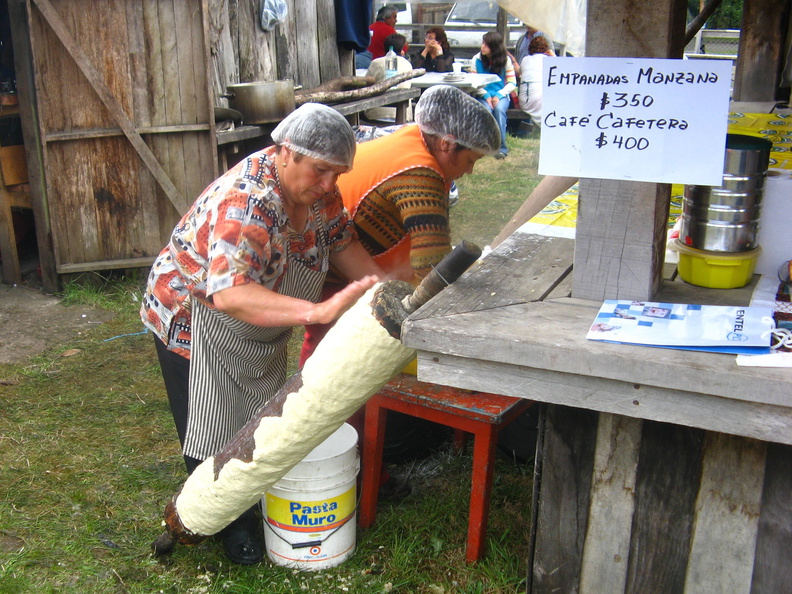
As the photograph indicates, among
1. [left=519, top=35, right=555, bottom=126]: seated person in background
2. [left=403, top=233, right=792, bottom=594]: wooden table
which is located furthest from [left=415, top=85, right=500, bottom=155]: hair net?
[left=519, top=35, right=555, bottom=126]: seated person in background

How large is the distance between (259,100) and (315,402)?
4739mm

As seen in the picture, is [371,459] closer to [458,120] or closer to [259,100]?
[458,120]

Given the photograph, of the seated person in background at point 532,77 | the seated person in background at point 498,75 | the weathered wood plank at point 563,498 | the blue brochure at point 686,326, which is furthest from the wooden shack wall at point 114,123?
the seated person in background at point 532,77

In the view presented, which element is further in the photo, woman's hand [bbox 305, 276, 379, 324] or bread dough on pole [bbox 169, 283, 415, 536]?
woman's hand [bbox 305, 276, 379, 324]

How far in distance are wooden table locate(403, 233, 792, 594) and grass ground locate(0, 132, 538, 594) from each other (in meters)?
Answer: 0.85

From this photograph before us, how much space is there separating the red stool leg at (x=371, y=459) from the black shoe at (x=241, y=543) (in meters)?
0.44

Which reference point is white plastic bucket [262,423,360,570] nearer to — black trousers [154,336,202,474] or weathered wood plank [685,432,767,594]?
black trousers [154,336,202,474]

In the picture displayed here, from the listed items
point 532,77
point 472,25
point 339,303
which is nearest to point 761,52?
point 339,303

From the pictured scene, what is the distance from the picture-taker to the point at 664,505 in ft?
6.14

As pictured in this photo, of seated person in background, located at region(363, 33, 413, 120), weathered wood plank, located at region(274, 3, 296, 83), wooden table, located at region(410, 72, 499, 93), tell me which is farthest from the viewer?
wooden table, located at region(410, 72, 499, 93)

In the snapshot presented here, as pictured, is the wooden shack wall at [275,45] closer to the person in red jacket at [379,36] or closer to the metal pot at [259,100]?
the metal pot at [259,100]

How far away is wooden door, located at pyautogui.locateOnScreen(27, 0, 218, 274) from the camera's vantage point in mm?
5316

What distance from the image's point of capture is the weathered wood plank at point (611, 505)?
1885mm

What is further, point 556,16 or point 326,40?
point 326,40
